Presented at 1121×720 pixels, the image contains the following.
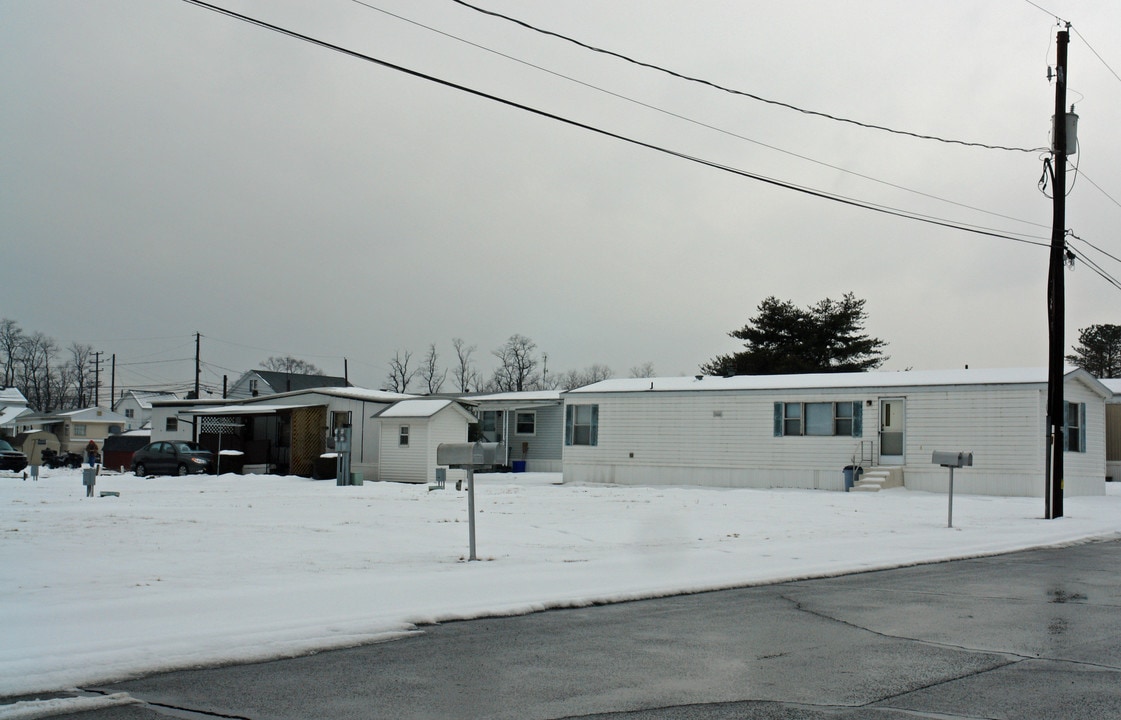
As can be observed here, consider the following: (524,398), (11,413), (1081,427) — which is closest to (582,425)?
(524,398)

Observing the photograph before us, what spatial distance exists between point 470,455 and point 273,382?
73.5 m

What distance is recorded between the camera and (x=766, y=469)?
32125 mm

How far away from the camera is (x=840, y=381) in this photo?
3183cm

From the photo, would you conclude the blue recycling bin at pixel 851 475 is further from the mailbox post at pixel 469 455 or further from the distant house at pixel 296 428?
the mailbox post at pixel 469 455

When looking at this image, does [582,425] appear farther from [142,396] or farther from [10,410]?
[142,396]

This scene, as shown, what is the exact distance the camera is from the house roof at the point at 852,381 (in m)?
29.2

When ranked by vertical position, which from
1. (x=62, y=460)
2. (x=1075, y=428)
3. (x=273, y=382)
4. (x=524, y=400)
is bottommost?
(x=62, y=460)

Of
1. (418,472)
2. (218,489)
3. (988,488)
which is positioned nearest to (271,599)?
(218,489)

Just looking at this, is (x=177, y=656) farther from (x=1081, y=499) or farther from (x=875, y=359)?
(x=875, y=359)

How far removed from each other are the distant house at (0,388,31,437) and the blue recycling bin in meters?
69.8

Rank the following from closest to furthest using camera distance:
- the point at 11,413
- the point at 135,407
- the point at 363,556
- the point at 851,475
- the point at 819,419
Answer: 1. the point at 363,556
2. the point at 851,475
3. the point at 819,419
4. the point at 11,413
5. the point at 135,407

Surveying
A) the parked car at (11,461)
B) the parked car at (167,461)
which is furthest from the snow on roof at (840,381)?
the parked car at (11,461)

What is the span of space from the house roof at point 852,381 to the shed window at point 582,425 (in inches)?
24.8

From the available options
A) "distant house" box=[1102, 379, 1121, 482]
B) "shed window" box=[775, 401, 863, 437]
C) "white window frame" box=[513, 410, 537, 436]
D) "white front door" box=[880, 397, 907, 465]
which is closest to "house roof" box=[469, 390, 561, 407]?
"white window frame" box=[513, 410, 537, 436]
